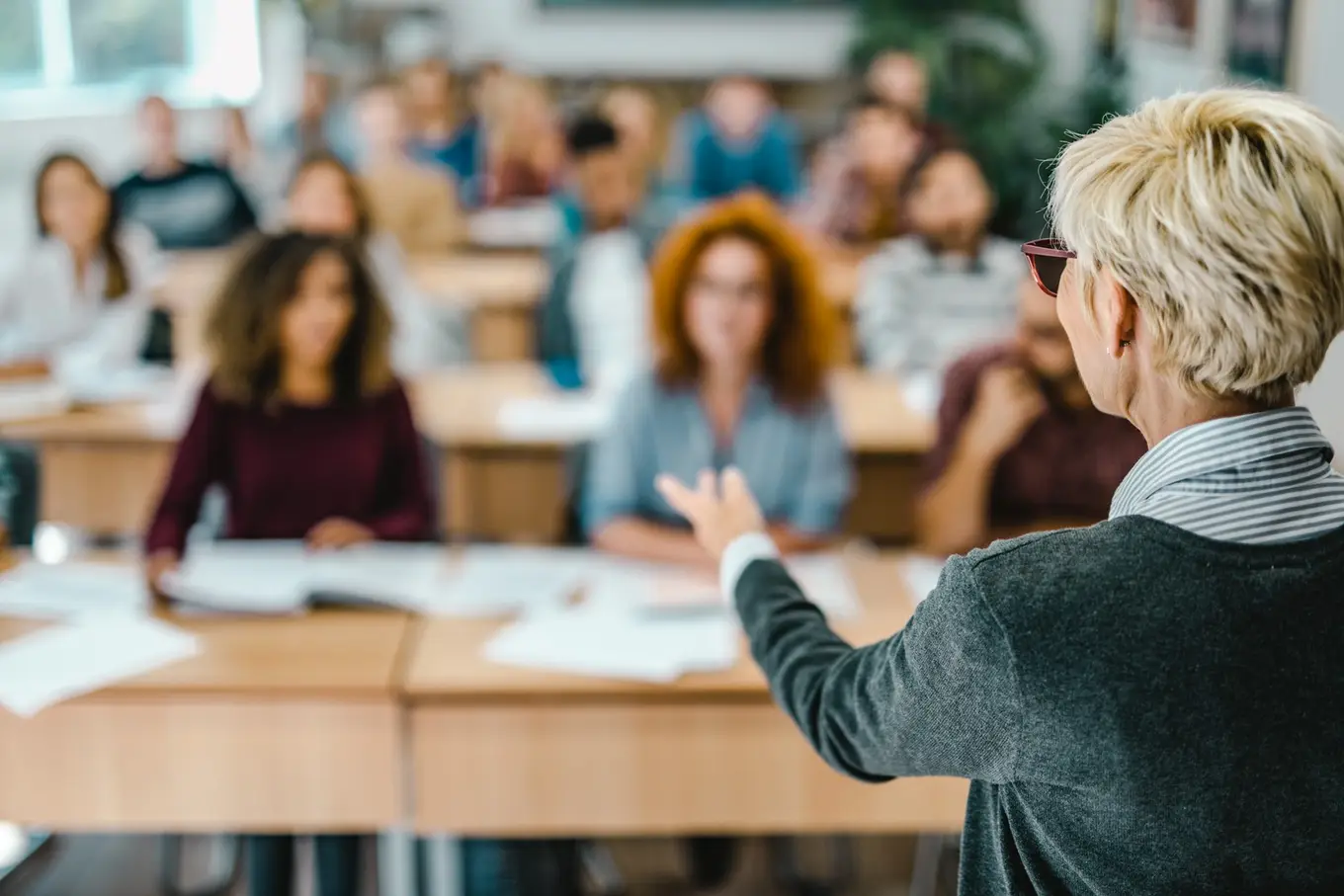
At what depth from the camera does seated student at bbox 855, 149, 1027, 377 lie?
159 inches

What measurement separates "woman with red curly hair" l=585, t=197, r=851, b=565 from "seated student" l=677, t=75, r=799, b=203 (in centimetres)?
443

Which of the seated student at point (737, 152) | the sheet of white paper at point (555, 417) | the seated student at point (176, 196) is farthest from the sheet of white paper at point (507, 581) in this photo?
the seated student at point (737, 152)

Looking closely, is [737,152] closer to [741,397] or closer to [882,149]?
[882,149]

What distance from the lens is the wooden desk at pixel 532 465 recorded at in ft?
11.1

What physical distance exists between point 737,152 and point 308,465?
15.5ft

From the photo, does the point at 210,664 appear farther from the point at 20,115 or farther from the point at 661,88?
the point at 661,88

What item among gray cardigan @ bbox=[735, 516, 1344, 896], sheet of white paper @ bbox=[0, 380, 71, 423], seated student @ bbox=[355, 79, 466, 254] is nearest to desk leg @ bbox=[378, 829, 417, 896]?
gray cardigan @ bbox=[735, 516, 1344, 896]

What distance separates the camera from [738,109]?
703 centimetres

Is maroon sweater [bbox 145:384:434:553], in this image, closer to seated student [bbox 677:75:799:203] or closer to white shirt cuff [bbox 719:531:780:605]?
white shirt cuff [bbox 719:531:780:605]

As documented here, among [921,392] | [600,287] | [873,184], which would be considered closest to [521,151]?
[873,184]

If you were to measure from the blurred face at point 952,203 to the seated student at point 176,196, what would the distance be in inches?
112

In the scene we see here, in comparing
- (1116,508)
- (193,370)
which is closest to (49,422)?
(193,370)

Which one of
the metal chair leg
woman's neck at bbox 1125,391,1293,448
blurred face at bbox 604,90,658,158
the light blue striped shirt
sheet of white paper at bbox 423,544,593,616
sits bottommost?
the metal chair leg

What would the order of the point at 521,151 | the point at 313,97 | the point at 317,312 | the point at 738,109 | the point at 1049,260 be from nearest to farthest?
1. the point at 1049,260
2. the point at 317,312
3. the point at 738,109
4. the point at 313,97
5. the point at 521,151
